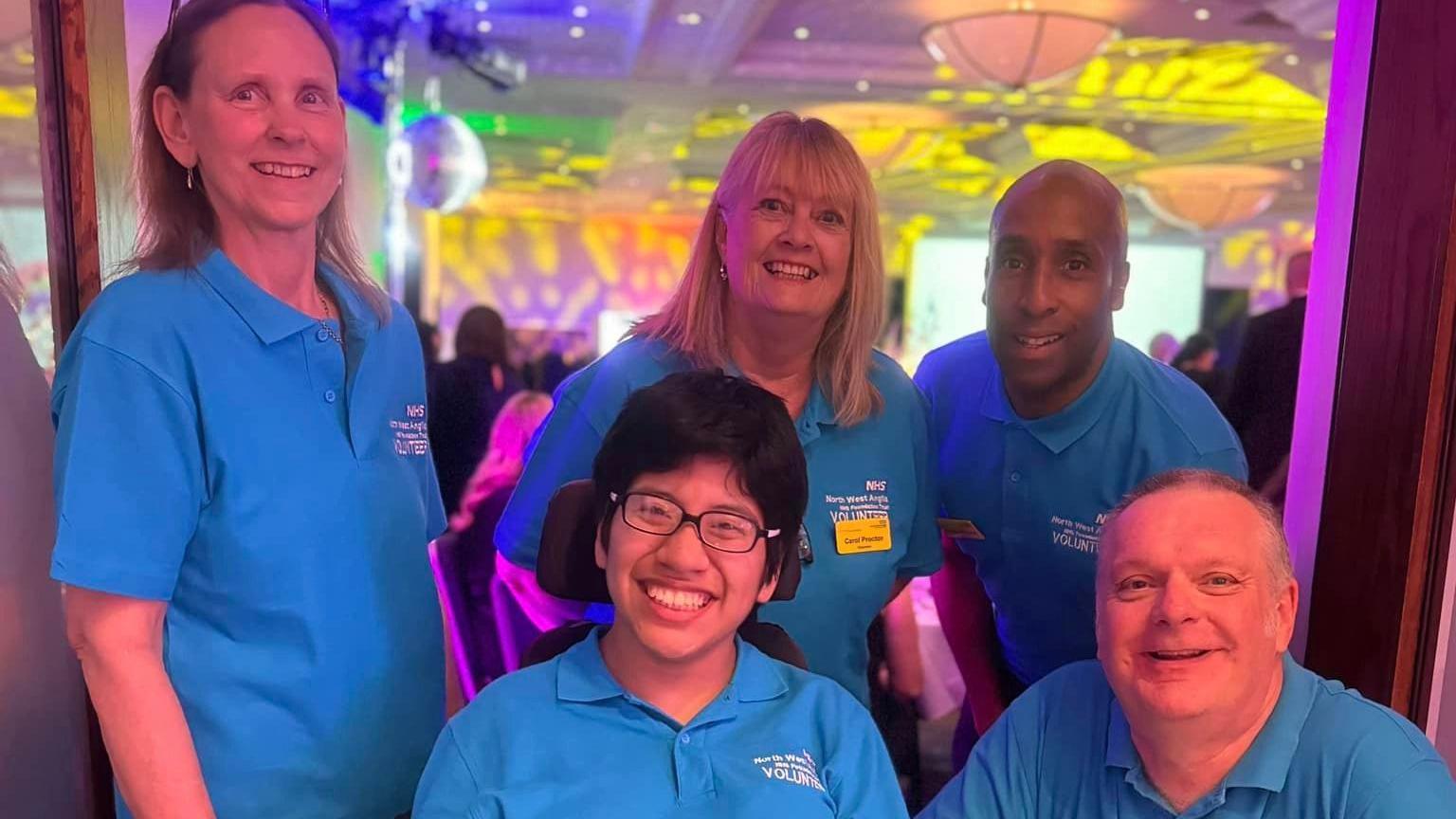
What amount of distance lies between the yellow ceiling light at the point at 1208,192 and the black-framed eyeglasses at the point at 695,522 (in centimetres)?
591

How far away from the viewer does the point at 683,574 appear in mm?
1386

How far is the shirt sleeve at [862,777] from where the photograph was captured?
4.71 feet

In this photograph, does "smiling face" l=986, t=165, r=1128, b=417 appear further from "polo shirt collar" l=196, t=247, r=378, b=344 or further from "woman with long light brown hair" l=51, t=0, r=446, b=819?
"polo shirt collar" l=196, t=247, r=378, b=344

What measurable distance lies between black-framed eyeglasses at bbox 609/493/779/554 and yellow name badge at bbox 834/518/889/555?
0.51 meters

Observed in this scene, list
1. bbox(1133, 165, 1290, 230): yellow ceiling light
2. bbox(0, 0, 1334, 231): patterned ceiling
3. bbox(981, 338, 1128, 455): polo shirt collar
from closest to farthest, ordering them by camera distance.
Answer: bbox(981, 338, 1128, 455): polo shirt collar
bbox(0, 0, 1334, 231): patterned ceiling
bbox(1133, 165, 1290, 230): yellow ceiling light

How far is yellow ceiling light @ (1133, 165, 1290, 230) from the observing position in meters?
7.17

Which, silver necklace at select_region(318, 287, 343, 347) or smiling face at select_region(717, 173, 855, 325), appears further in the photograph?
smiling face at select_region(717, 173, 855, 325)

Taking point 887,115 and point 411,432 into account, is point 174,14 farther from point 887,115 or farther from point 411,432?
point 887,115

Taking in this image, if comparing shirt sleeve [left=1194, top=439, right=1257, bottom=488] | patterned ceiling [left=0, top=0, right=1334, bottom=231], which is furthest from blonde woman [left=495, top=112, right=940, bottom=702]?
patterned ceiling [left=0, top=0, right=1334, bottom=231]

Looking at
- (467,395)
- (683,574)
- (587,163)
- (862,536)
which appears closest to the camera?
(683,574)

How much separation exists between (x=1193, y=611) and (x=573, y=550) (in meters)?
0.90

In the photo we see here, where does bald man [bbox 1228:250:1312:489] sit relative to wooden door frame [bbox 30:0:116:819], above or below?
below

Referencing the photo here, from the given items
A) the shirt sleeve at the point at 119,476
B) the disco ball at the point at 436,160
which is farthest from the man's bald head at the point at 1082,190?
the disco ball at the point at 436,160

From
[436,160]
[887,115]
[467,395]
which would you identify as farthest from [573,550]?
[887,115]
